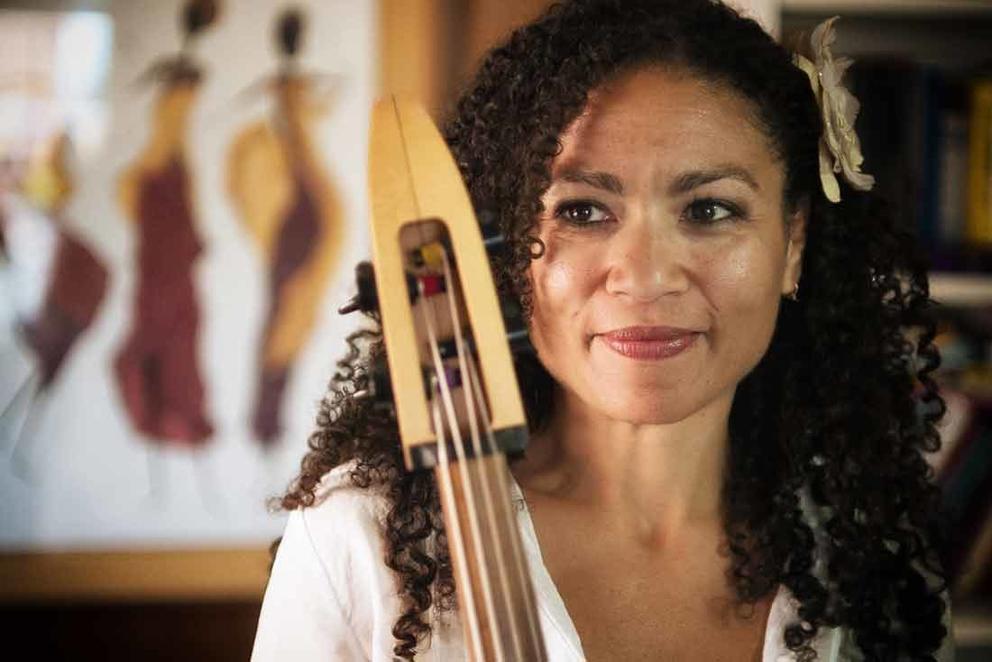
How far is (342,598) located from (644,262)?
35 cm

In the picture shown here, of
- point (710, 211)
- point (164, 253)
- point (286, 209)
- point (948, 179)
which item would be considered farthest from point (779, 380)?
point (164, 253)

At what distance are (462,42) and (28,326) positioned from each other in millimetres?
660

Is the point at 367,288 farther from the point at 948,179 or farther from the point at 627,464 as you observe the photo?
the point at 948,179

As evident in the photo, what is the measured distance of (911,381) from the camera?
1.08 metres

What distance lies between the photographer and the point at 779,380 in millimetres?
1049

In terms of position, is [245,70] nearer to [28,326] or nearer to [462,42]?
[462,42]

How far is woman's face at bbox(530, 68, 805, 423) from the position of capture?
819 millimetres

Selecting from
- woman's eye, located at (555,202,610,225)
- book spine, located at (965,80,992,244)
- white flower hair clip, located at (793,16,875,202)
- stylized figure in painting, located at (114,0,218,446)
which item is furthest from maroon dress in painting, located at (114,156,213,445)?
book spine, located at (965,80,992,244)

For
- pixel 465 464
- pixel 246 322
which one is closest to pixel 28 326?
pixel 246 322

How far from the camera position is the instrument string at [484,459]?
0.60m

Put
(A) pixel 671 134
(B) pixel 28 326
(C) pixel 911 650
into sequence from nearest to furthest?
1. (A) pixel 671 134
2. (C) pixel 911 650
3. (B) pixel 28 326

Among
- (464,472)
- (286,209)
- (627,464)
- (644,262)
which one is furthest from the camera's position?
(286,209)

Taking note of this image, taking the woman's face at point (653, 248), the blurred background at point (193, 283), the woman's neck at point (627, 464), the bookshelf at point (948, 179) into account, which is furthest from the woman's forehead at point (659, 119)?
the blurred background at point (193, 283)

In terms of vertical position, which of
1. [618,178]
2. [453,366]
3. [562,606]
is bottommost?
[562,606]
